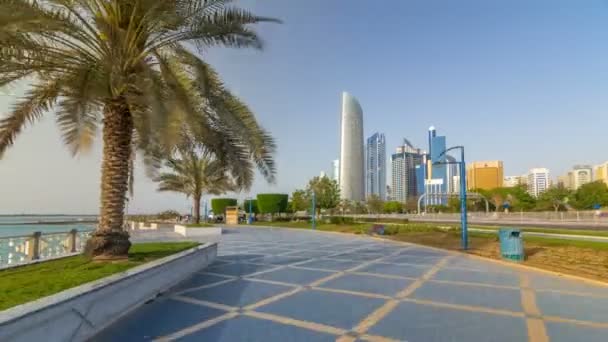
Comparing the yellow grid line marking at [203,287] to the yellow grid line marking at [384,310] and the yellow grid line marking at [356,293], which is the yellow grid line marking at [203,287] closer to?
the yellow grid line marking at [356,293]

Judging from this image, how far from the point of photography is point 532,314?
5098 millimetres

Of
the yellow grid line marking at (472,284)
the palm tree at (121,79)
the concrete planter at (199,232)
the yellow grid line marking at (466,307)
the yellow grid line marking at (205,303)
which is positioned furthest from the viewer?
the concrete planter at (199,232)

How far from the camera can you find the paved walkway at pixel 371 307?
4.30 metres

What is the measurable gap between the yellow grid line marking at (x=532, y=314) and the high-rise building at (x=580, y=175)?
11100 centimetres

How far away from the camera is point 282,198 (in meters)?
43.1

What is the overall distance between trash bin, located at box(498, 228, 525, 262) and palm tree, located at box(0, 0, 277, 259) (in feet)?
25.4

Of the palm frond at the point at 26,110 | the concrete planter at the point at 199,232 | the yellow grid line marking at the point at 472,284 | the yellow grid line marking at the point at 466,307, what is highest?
the palm frond at the point at 26,110

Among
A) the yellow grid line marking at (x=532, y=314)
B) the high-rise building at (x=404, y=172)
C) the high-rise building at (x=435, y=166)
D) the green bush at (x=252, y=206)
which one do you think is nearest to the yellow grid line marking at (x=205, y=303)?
the yellow grid line marking at (x=532, y=314)

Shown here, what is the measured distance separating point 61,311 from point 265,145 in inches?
201

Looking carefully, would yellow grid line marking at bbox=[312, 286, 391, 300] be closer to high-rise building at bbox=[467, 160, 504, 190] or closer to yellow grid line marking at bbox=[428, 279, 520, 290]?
yellow grid line marking at bbox=[428, 279, 520, 290]

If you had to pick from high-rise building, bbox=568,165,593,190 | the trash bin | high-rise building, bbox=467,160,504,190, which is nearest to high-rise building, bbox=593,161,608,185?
high-rise building, bbox=568,165,593,190

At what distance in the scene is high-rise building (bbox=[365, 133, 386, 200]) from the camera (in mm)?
141250

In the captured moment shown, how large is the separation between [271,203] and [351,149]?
78.2m

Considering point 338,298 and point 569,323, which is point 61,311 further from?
point 569,323
